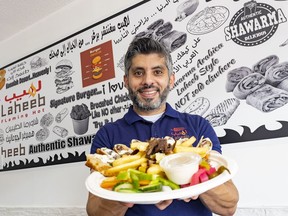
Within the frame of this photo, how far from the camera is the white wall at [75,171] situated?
41.9 inches

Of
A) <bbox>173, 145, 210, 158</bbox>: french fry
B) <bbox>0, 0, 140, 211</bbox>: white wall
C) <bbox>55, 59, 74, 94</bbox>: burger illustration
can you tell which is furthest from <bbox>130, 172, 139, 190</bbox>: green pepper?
<bbox>55, 59, 74, 94</bbox>: burger illustration

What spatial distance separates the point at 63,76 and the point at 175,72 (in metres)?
0.85

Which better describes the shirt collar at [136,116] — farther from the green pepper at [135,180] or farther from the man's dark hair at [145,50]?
the green pepper at [135,180]

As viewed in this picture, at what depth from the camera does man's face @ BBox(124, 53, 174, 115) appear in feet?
3.19

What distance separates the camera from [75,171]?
1.67 metres

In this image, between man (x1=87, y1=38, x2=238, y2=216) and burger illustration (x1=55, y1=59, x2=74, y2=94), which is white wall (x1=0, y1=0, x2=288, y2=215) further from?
man (x1=87, y1=38, x2=238, y2=216)

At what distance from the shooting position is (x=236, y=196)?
0.73 m

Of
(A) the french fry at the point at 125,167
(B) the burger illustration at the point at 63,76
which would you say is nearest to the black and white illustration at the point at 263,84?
(A) the french fry at the point at 125,167

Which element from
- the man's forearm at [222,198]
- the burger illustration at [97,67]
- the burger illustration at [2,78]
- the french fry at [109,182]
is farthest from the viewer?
the burger illustration at [2,78]

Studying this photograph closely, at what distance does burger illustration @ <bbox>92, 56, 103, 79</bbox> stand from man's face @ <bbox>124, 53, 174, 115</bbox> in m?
0.69

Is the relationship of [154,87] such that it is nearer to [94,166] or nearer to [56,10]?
[94,166]

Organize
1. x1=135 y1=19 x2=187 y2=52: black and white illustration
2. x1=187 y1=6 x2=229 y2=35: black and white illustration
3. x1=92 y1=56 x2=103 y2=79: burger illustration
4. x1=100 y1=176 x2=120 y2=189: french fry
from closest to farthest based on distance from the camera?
x1=100 y1=176 x2=120 y2=189: french fry, x1=187 y1=6 x2=229 y2=35: black and white illustration, x1=135 y1=19 x2=187 y2=52: black and white illustration, x1=92 y1=56 x2=103 y2=79: burger illustration

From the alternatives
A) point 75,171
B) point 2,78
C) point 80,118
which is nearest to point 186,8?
point 80,118

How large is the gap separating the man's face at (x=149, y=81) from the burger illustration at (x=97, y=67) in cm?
69
